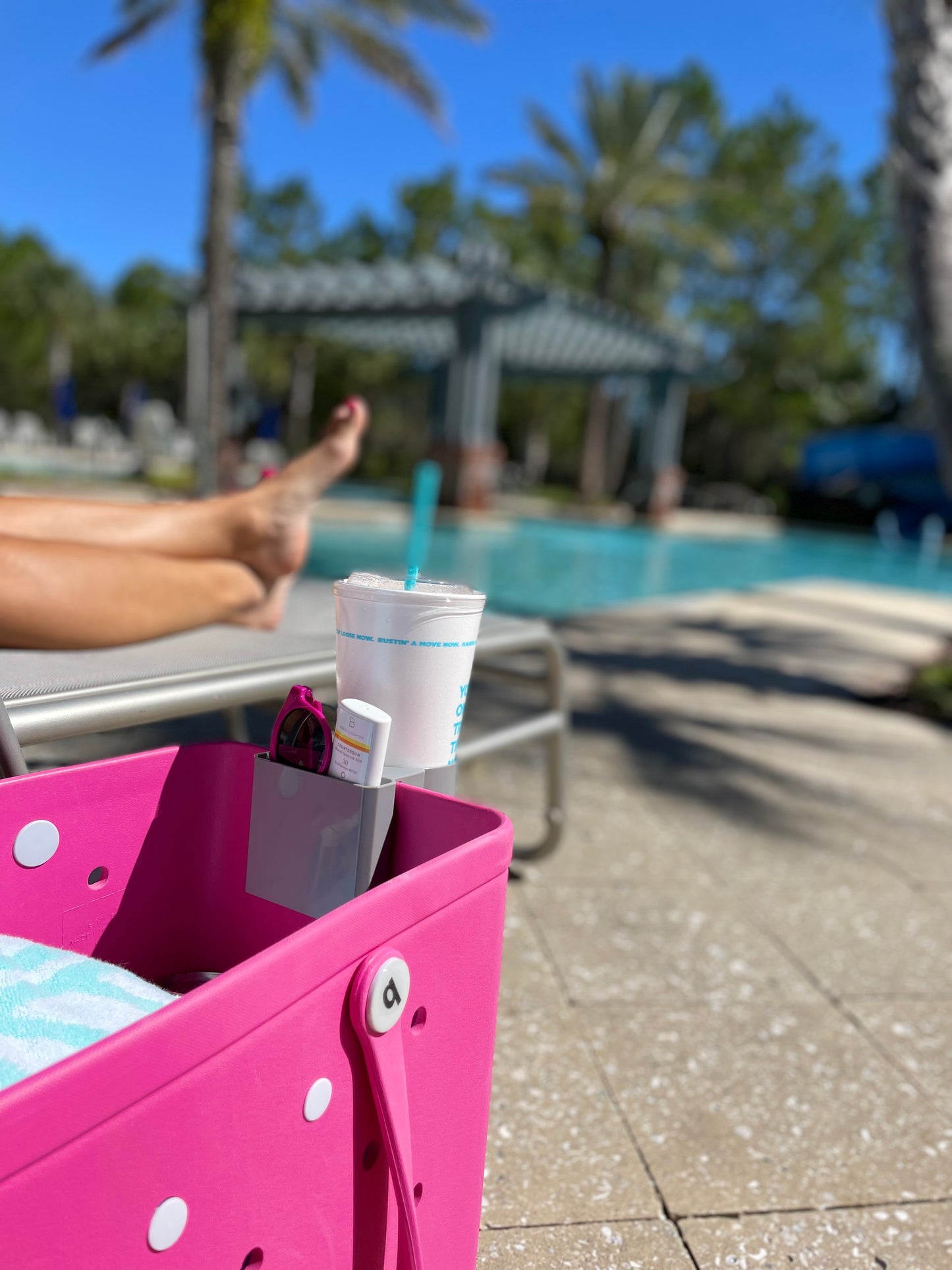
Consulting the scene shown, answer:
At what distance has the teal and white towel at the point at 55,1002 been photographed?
730 millimetres

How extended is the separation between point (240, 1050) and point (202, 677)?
2.78ft

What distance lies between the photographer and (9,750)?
106 centimetres

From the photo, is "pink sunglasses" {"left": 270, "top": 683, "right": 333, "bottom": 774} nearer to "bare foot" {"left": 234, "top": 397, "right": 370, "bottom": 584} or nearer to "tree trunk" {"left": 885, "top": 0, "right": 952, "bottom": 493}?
"bare foot" {"left": 234, "top": 397, "right": 370, "bottom": 584}

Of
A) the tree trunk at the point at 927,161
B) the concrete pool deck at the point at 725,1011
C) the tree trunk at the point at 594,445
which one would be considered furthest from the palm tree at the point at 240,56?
the tree trunk at the point at 594,445

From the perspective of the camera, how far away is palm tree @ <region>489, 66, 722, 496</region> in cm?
1942

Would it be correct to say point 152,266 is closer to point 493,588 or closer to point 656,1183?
point 493,588

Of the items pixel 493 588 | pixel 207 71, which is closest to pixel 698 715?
pixel 493 588

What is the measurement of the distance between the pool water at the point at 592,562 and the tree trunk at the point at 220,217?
7.36 ft

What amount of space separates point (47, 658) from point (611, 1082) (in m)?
1.14

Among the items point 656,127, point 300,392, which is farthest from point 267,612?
point 300,392

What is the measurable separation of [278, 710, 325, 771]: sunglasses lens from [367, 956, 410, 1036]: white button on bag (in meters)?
0.24

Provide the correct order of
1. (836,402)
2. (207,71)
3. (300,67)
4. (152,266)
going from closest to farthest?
(207,71)
(300,67)
(836,402)
(152,266)

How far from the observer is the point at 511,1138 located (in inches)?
55.1

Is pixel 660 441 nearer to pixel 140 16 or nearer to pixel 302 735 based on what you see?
pixel 140 16
